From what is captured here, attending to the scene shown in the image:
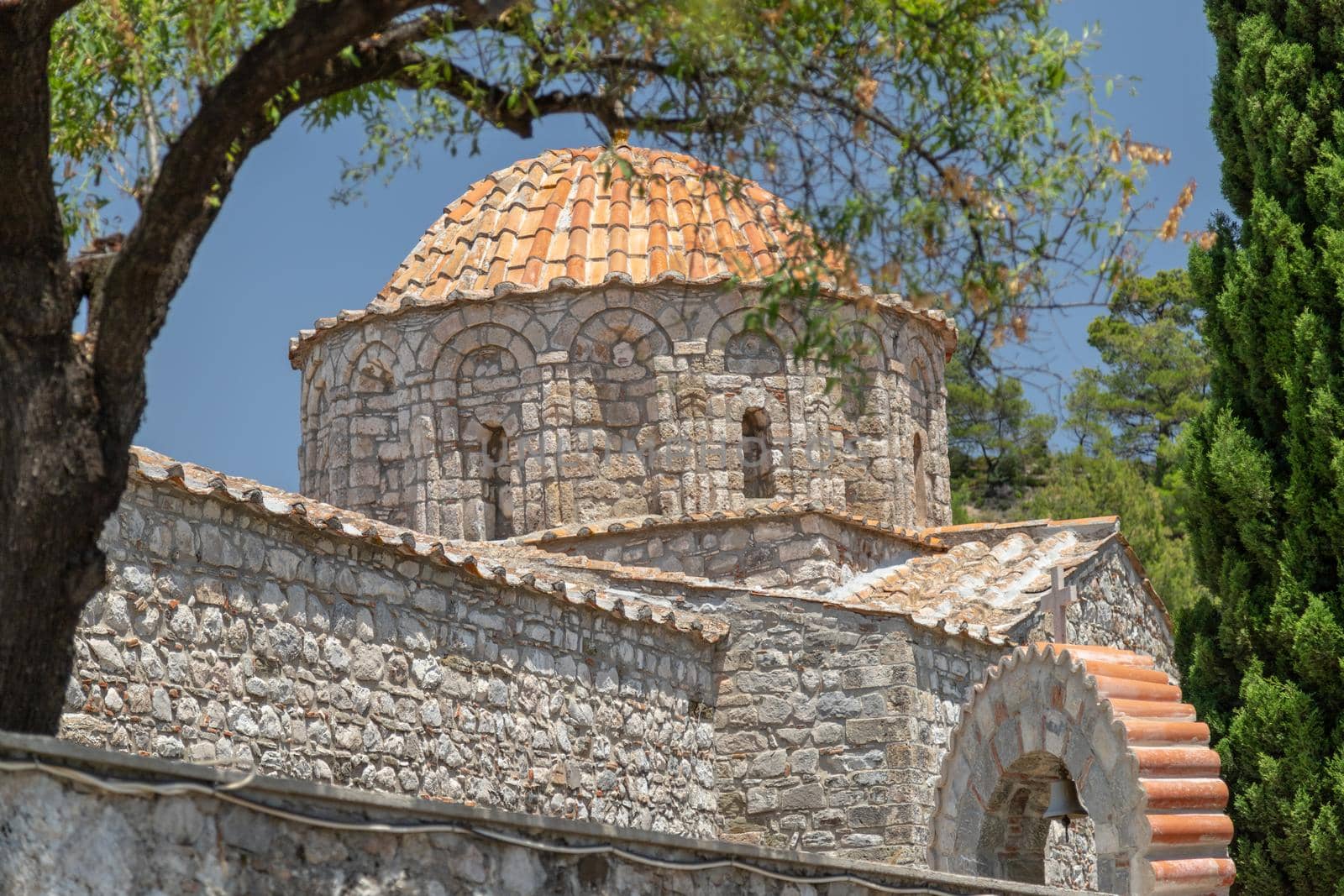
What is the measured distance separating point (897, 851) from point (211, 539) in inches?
208

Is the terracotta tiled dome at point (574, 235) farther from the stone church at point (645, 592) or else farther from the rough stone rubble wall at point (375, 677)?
the rough stone rubble wall at point (375, 677)

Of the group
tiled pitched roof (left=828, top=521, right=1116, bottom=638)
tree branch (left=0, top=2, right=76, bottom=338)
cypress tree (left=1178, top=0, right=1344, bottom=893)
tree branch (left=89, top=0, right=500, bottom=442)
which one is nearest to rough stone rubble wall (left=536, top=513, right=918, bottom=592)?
tiled pitched roof (left=828, top=521, right=1116, bottom=638)

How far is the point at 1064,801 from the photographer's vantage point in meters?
8.25

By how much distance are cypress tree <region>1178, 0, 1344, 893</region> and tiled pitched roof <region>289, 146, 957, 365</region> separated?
13.4 ft

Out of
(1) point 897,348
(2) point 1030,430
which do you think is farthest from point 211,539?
(2) point 1030,430

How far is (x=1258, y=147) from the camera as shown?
11.4m

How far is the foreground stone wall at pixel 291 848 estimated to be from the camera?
4.25 metres

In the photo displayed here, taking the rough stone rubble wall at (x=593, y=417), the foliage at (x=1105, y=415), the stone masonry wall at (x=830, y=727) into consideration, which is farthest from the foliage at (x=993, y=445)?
the stone masonry wall at (x=830, y=727)

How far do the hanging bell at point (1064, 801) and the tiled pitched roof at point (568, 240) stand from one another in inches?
276

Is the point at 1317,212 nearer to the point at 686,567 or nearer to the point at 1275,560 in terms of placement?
the point at 1275,560

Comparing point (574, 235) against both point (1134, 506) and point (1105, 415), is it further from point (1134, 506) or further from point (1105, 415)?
point (1105, 415)

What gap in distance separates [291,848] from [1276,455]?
806 centimetres

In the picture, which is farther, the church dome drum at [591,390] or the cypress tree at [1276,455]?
the church dome drum at [591,390]

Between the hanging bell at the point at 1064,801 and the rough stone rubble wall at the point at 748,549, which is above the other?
the rough stone rubble wall at the point at 748,549
